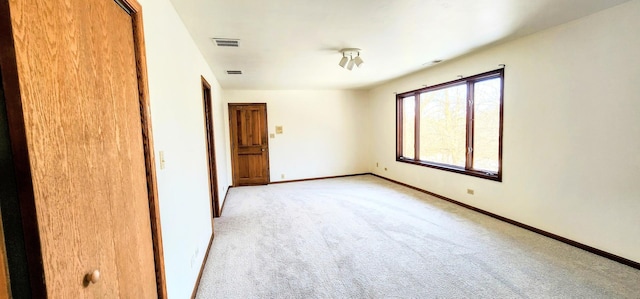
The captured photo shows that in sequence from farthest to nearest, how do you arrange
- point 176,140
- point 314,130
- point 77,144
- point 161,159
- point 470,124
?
point 314,130, point 470,124, point 176,140, point 161,159, point 77,144

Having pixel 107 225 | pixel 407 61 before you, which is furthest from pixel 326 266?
pixel 407 61

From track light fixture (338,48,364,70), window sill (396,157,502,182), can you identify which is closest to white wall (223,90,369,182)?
window sill (396,157,502,182)

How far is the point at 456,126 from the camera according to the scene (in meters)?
4.26

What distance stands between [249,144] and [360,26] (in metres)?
4.24

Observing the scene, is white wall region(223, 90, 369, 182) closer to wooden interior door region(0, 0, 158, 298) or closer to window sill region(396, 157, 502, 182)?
window sill region(396, 157, 502, 182)

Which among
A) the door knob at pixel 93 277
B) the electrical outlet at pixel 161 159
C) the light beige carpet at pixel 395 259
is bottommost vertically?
the light beige carpet at pixel 395 259

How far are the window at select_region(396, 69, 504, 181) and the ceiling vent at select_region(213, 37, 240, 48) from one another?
329 centimetres

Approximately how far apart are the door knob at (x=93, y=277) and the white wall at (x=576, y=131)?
3776mm

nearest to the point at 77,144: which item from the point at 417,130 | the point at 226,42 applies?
the point at 226,42

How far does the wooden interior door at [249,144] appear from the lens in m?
5.93

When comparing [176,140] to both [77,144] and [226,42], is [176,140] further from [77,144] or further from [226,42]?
[226,42]

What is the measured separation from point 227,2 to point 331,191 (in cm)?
393

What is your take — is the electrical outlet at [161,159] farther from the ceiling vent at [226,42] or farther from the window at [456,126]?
the window at [456,126]

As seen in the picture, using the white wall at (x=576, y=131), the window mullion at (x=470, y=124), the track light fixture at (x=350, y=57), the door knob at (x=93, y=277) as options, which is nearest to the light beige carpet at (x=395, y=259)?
the white wall at (x=576, y=131)
